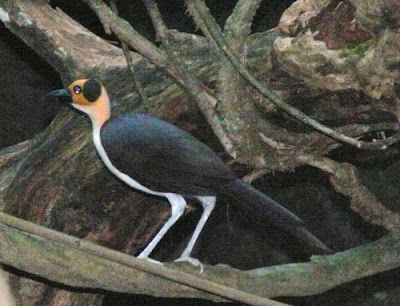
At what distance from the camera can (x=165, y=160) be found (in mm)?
2236

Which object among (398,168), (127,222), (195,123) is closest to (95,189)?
(127,222)

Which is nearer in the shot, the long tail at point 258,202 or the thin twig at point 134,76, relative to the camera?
the long tail at point 258,202

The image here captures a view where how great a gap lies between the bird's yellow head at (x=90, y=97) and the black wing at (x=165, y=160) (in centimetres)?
11

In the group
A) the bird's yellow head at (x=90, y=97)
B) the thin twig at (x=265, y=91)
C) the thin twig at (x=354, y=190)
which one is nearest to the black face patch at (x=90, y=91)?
the bird's yellow head at (x=90, y=97)

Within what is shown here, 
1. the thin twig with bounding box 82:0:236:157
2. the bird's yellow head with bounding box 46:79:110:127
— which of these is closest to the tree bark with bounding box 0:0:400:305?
the thin twig with bounding box 82:0:236:157

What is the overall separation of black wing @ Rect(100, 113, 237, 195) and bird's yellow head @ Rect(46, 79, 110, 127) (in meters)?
0.11

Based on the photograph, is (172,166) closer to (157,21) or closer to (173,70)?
(173,70)

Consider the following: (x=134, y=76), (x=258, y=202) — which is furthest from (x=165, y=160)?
(x=134, y=76)

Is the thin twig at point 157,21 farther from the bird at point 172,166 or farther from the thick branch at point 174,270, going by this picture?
the thick branch at point 174,270

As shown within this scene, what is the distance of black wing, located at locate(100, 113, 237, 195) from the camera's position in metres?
2.23

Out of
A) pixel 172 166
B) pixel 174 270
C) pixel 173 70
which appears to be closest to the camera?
pixel 174 270

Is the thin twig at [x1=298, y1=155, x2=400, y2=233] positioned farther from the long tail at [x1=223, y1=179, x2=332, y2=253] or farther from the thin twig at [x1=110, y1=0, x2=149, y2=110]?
the thin twig at [x1=110, y1=0, x2=149, y2=110]

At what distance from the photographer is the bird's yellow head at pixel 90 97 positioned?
2.38m

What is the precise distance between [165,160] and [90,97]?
293mm
